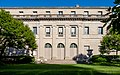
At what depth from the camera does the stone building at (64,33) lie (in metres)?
61.0

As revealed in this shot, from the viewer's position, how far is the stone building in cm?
6103

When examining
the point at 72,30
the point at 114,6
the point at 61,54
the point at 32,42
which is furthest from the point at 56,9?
the point at 114,6

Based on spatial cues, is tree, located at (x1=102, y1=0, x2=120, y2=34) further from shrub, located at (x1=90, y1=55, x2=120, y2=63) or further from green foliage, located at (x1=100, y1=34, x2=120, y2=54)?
green foliage, located at (x1=100, y1=34, x2=120, y2=54)

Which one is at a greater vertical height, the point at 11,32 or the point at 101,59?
the point at 11,32

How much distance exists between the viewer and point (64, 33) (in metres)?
61.7

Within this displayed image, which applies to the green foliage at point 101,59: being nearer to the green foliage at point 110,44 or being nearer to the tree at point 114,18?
the green foliage at point 110,44

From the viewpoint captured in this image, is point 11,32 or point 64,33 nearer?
point 11,32

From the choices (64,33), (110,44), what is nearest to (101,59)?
(110,44)

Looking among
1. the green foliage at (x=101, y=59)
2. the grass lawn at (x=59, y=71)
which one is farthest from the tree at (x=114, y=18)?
the green foliage at (x=101, y=59)

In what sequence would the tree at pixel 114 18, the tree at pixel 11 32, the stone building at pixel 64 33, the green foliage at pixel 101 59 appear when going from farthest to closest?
the stone building at pixel 64 33, the green foliage at pixel 101 59, the tree at pixel 11 32, the tree at pixel 114 18

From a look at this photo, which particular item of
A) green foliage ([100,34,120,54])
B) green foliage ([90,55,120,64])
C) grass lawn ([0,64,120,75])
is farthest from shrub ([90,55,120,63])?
grass lawn ([0,64,120,75])

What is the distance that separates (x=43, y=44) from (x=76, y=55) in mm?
7691

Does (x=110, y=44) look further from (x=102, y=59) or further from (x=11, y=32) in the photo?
(x=11, y=32)

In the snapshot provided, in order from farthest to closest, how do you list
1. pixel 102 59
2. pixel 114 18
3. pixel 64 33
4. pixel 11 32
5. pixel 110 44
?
pixel 64 33 < pixel 110 44 < pixel 102 59 < pixel 11 32 < pixel 114 18
